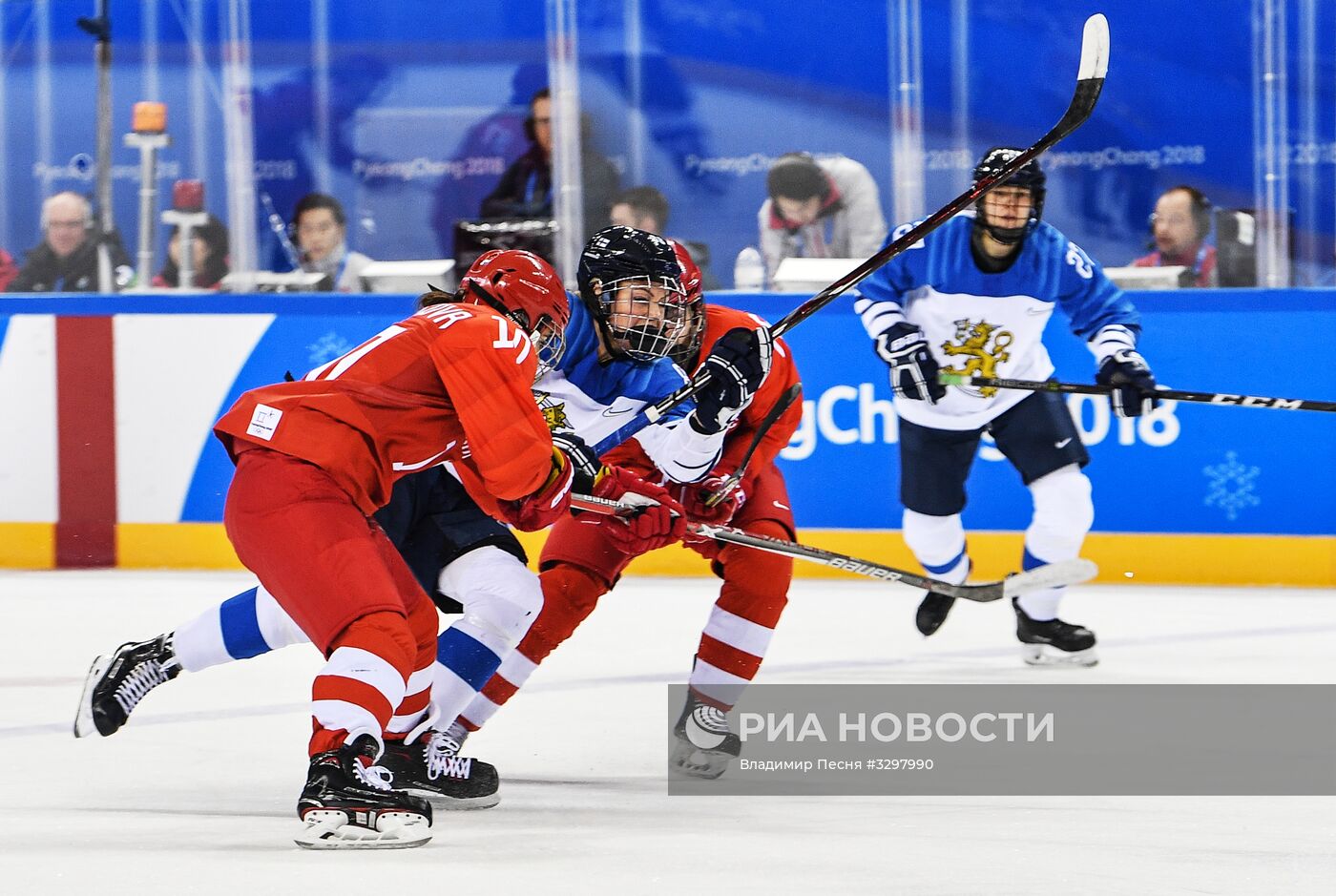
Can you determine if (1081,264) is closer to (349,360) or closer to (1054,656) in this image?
(1054,656)

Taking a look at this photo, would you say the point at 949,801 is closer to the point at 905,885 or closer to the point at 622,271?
the point at 905,885

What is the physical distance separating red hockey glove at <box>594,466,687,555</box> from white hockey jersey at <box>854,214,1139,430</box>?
1.56 m

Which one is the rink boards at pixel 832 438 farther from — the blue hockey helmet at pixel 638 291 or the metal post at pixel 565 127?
the blue hockey helmet at pixel 638 291

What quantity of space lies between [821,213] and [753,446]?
2.85 m

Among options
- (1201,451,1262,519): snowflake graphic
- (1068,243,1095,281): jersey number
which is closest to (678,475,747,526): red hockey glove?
(1068,243,1095,281): jersey number

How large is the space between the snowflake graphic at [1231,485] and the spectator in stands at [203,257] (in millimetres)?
3255

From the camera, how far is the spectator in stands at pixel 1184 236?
234 inches

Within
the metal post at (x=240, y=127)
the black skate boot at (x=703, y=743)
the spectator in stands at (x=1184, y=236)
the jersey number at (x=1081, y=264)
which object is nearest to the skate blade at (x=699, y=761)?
the black skate boot at (x=703, y=743)

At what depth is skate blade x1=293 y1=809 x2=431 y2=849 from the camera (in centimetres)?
265

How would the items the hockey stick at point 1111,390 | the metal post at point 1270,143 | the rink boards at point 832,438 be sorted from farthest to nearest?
the metal post at point 1270,143
the rink boards at point 832,438
the hockey stick at point 1111,390

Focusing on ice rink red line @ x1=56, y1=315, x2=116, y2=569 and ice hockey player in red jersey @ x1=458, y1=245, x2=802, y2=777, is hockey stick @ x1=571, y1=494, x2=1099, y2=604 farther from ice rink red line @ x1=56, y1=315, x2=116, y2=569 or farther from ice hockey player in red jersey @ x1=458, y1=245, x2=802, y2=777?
ice rink red line @ x1=56, y1=315, x2=116, y2=569

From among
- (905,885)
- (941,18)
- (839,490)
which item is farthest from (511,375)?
(941,18)

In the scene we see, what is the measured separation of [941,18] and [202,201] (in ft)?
8.58

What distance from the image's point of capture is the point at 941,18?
650 cm
